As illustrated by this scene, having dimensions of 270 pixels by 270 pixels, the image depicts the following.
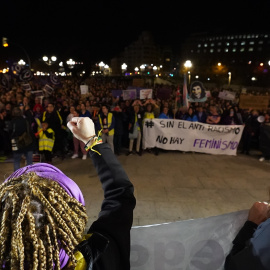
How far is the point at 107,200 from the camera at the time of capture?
54.5 inches

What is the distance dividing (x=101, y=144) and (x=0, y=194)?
1.97 ft

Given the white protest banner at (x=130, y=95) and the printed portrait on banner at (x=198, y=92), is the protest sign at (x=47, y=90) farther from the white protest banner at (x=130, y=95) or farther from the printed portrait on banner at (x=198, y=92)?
the printed portrait on banner at (x=198, y=92)

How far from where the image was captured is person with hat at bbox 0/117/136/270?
95 cm

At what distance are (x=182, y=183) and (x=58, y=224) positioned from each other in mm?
5923

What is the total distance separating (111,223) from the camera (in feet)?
4.06

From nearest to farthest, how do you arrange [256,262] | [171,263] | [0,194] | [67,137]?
1. [0,194]
2. [256,262]
3. [171,263]
4. [67,137]

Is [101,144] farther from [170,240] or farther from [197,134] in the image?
[197,134]

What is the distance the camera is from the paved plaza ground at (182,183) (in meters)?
5.24

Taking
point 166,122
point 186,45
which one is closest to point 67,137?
point 166,122

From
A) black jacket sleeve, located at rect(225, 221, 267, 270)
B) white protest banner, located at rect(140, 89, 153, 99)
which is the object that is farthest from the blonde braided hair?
white protest banner, located at rect(140, 89, 153, 99)

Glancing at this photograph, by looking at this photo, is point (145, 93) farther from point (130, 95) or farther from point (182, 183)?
point (182, 183)

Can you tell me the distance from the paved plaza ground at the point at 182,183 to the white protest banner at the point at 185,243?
243 cm

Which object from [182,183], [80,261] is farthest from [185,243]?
[182,183]

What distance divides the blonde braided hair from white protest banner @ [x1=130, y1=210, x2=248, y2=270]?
133cm
